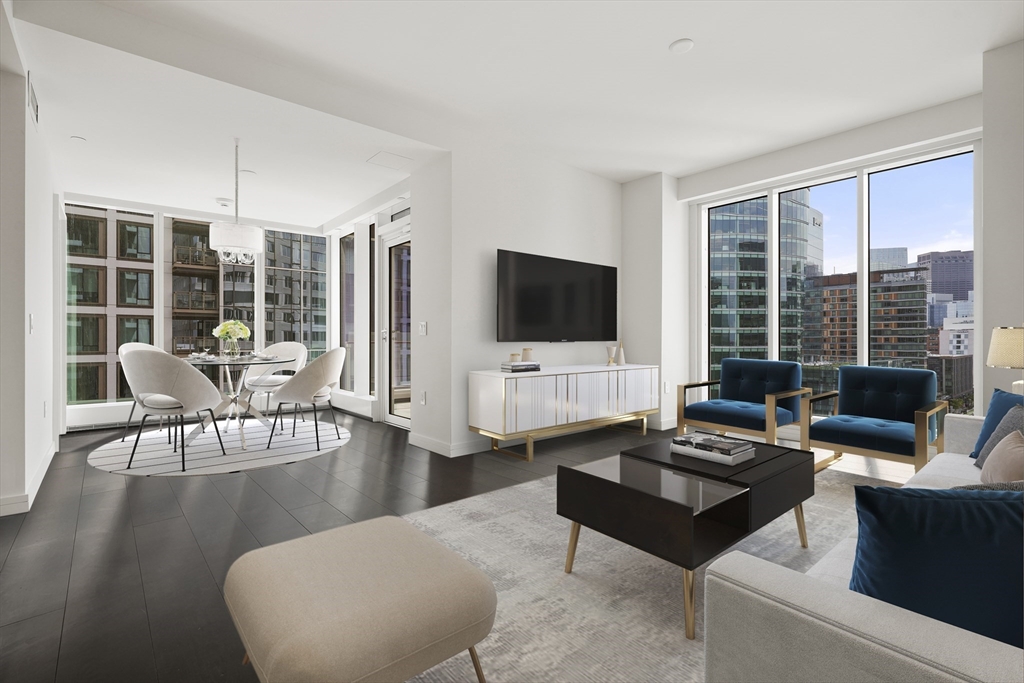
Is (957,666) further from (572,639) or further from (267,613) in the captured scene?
(267,613)

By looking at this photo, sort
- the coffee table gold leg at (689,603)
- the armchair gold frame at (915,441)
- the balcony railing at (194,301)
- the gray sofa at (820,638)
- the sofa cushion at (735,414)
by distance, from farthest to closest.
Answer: the balcony railing at (194,301) < the sofa cushion at (735,414) < the armchair gold frame at (915,441) < the coffee table gold leg at (689,603) < the gray sofa at (820,638)

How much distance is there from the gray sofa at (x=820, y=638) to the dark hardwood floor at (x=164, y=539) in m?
1.40

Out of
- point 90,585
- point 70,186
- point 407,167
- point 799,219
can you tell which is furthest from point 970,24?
point 70,186

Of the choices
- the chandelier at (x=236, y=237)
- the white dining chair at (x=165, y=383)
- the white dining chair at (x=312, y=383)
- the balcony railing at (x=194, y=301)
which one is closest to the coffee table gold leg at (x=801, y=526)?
the white dining chair at (x=312, y=383)

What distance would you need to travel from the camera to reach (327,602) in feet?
3.79

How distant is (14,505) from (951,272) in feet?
21.3

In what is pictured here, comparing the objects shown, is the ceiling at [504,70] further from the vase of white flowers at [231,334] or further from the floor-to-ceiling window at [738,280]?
the vase of white flowers at [231,334]

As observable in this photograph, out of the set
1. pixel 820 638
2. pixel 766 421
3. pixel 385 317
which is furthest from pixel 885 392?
pixel 385 317

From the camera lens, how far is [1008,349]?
2.42 metres

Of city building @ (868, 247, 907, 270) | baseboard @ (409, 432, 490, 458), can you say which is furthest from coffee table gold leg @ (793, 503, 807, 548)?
city building @ (868, 247, 907, 270)

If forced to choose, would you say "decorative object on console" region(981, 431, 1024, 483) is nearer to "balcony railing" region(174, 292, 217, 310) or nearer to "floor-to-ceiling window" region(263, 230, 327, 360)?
"floor-to-ceiling window" region(263, 230, 327, 360)

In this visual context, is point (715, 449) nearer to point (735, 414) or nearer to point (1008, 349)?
point (1008, 349)

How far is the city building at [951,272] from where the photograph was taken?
3812mm

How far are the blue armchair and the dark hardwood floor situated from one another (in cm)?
159
